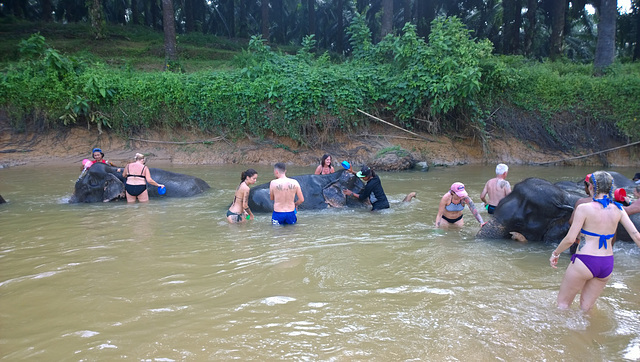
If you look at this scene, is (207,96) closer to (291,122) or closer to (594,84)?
(291,122)

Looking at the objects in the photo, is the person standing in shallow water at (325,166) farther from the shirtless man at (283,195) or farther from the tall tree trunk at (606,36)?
the tall tree trunk at (606,36)

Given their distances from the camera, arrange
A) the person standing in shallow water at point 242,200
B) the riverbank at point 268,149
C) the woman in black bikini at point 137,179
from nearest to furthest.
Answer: the person standing in shallow water at point 242,200 < the woman in black bikini at point 137,179 < the riverbank at point 268,149

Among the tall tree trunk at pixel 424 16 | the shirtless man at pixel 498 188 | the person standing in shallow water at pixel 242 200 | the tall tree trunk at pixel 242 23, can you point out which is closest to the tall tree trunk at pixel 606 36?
the tall tree trunk at pixel 424 16

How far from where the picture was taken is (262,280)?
17.7 feet

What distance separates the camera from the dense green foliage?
1625 centimetres

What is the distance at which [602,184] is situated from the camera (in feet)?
13.8

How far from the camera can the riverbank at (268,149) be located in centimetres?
1619

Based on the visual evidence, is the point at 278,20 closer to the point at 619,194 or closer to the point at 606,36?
the point at 606,36

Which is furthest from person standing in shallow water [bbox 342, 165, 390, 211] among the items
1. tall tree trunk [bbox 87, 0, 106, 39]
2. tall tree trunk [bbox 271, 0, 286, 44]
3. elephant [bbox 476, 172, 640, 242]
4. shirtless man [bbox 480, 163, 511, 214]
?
tall tree trunk [bbox 271, 0, 286, 44]

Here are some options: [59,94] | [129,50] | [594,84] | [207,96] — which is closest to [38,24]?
[129,50]

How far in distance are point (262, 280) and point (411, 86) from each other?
489 inches

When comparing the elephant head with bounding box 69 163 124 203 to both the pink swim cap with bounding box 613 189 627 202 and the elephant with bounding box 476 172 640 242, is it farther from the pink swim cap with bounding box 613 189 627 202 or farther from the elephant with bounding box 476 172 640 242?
the pink swim cap with bounding box 613 189 627 202

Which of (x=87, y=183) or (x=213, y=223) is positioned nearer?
(x=213, y=223)

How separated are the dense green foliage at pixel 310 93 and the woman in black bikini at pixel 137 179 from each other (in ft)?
23.8
